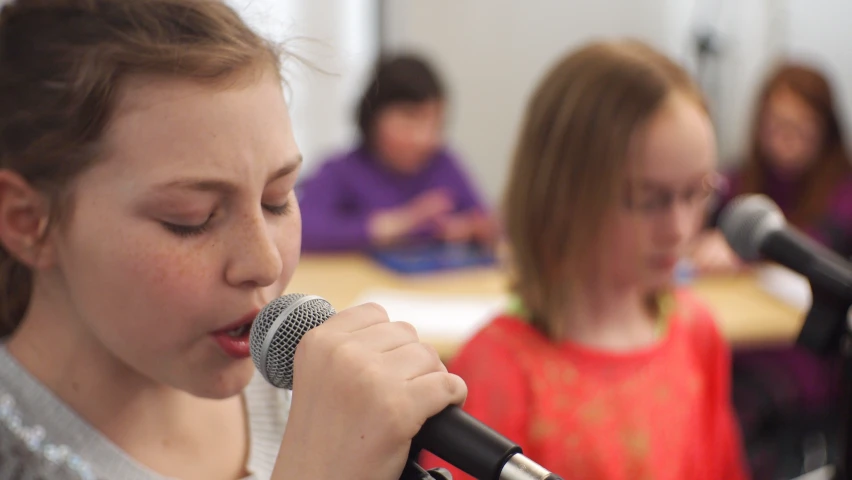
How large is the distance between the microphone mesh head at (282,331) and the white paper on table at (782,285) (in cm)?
174

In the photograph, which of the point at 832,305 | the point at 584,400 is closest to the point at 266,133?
the point at 832,305

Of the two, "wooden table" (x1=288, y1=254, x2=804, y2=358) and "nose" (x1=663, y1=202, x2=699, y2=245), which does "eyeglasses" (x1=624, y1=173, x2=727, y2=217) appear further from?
"wooden table" (x1=288, y1=254, x2=804, y2=358)

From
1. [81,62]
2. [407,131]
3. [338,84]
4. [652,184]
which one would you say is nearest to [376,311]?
[81,62]

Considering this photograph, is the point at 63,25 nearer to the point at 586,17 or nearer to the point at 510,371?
the point at 510,371

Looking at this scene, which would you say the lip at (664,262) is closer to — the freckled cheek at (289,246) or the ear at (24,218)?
the freckled cheek at (289,246)

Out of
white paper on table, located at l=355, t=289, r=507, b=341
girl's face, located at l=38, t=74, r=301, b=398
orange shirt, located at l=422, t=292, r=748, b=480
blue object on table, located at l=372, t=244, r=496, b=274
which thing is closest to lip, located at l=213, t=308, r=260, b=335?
girl's face, located at l=38, t=74, r=301, b=398

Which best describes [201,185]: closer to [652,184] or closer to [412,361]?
[412,361]

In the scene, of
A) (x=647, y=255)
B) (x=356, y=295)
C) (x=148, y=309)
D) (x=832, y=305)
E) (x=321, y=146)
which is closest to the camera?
(x=148, y=309)

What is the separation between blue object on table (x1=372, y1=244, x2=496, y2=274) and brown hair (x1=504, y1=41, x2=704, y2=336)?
1040 mm

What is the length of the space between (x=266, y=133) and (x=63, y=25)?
211 millimetres

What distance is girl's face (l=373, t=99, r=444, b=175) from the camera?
2.78 meters

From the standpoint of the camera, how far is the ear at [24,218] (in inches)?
27.1

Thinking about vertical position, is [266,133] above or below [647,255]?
above

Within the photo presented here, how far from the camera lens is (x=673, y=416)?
1.26 meters
